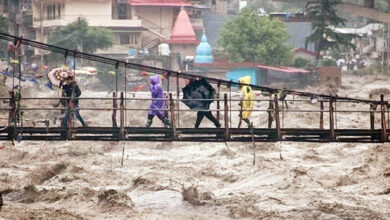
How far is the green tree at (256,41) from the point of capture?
53.5 meters

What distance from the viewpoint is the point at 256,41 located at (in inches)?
2126

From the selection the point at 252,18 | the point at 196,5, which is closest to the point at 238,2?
the point at 196,5

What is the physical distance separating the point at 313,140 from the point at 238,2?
233ft

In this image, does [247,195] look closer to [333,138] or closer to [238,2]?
[333,138]

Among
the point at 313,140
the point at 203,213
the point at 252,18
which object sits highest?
the point at 252,18

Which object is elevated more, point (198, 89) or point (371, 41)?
point (371, 41)

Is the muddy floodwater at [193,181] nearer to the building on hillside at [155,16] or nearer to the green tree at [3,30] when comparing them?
the green tree at [3,30]

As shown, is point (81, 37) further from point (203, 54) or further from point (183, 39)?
point (183, 39)

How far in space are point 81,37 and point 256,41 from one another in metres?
10.1

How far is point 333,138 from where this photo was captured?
1920 centimetres

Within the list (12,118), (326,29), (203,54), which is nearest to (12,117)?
(12,118)

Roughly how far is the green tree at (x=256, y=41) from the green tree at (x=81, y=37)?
717cm

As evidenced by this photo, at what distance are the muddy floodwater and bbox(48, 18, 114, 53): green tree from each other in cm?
2431

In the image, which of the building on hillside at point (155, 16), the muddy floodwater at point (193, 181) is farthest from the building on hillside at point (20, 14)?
the muddy floodwater at point (193, 181)
